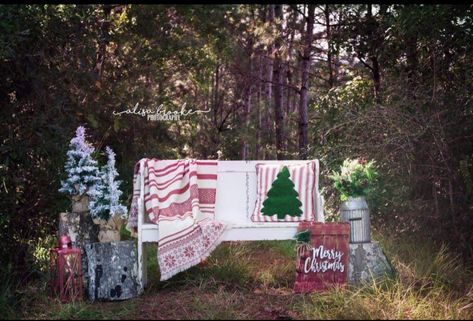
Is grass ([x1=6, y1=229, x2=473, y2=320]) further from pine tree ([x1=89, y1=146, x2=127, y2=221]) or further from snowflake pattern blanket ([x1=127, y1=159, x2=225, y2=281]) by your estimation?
pine tree ([x1=89, y1=146, x2=127, y2=221])

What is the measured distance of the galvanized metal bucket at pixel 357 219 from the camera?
436 cm

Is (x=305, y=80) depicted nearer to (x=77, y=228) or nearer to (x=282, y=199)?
(x=282, y=199)

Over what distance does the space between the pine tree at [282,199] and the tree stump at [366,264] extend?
649 millimetres

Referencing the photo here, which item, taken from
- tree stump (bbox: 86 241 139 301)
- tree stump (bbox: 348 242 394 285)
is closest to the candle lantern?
tree stump (bbox: 86 241 139 301)

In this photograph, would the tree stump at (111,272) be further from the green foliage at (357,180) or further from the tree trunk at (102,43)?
the tree trunk at (102,43)

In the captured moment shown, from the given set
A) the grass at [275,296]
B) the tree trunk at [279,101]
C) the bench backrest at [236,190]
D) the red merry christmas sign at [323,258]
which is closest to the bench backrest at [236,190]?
the bench backrest at [236,190]

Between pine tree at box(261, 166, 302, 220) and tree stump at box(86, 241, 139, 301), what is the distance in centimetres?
124

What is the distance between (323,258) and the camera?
4.31m

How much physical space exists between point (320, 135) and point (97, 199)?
130 inches

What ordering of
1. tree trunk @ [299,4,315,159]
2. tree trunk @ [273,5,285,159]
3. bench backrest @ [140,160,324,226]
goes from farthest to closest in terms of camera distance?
1. tree trunk @ [273,5,285,159]
2. tree trunk @ [299,4,315,159]
3. bench backrest @ [140,160,324,226]

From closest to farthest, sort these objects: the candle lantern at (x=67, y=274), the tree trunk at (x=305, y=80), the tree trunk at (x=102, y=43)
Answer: the candle lantern at (x=67, y=274)
the tree trunk at (x=102, y=43)
the tree trunk at (x=305, y=80)

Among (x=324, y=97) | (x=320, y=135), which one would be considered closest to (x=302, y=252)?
(x=320, y=135)

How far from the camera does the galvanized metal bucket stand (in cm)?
436

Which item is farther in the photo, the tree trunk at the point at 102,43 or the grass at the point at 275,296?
the tree trunk at the point at 102,43
